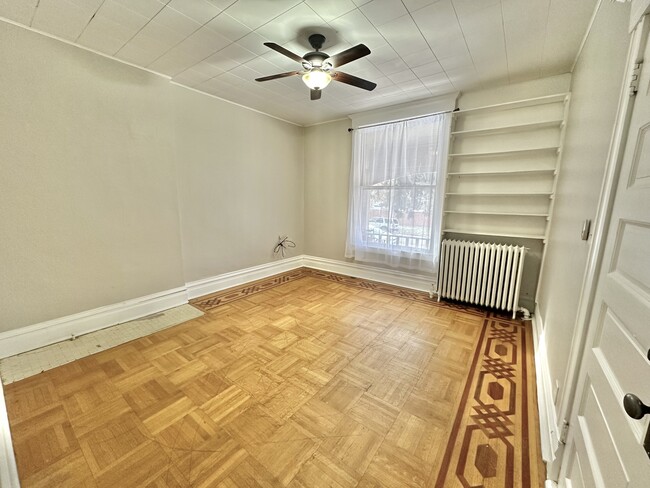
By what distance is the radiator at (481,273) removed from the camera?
9.19 ft

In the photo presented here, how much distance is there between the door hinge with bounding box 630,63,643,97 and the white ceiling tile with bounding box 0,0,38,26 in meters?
3.19

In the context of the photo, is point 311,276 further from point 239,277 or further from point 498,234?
point 498,234

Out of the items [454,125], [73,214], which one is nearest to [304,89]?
[454,125]

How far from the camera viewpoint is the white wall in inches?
79.0

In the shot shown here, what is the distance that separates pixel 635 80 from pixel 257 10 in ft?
6.52

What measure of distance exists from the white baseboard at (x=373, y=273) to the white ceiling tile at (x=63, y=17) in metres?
3.77

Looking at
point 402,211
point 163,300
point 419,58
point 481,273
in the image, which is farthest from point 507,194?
point 163,300

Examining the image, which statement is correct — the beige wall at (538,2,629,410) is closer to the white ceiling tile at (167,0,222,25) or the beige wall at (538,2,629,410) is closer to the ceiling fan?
the ceiling fan

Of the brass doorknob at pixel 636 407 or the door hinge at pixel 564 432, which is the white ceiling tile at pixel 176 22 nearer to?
the brass doorknob at pixel 636 407

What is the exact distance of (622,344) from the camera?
74cm

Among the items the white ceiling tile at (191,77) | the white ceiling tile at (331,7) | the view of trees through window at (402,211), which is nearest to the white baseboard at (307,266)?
the view of trees through window at (402,211)

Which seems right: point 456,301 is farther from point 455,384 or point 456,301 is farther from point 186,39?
point 186,39

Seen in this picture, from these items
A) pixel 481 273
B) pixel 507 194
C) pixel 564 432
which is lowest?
pixel 564 432

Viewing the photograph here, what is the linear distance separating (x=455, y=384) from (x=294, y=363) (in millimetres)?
1194
